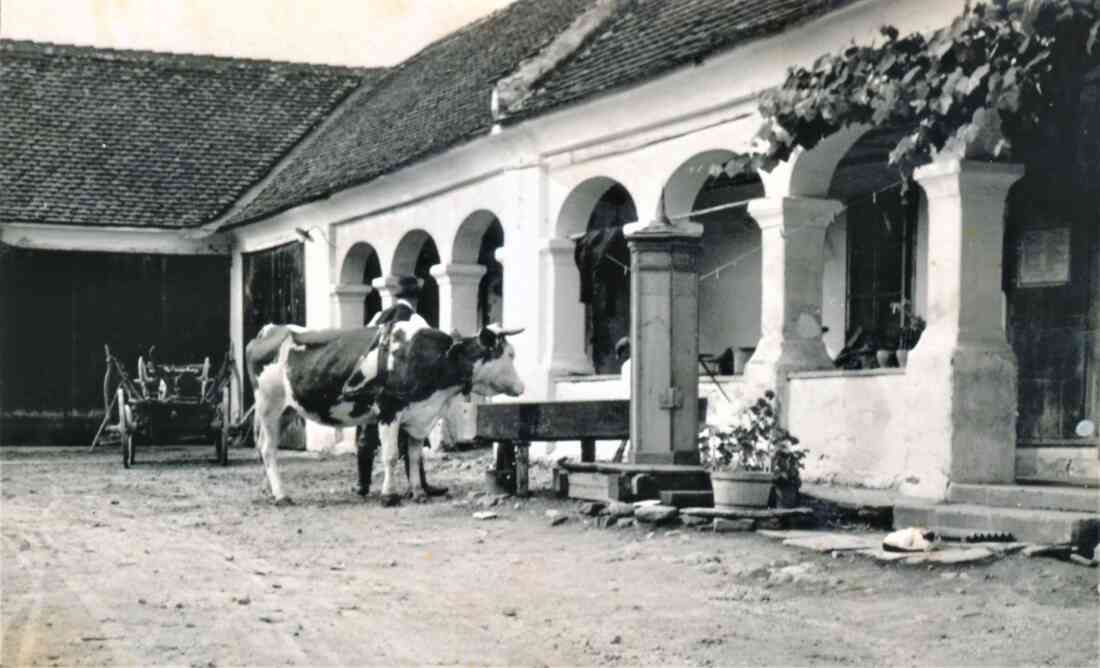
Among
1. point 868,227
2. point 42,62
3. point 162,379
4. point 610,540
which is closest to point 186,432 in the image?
point 162,379

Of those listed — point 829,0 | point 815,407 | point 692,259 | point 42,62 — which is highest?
point 42,62

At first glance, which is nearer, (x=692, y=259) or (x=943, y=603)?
(x=943, y=603)

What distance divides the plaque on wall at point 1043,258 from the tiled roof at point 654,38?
259cm

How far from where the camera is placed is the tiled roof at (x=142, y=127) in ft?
77.3

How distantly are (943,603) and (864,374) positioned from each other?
442 centimetres

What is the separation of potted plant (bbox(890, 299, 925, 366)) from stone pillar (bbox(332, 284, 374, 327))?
28.5 feet

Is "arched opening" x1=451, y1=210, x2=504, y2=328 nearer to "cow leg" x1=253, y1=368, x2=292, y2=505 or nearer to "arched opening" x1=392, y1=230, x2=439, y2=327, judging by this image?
"arched opening" x1=392, y1=230, x2=439, y2=327

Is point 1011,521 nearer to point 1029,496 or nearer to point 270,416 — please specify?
point 1029,496

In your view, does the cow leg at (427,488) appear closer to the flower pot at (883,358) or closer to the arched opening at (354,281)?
the flower pot at (883,358)

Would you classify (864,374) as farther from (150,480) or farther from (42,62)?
(42,62)

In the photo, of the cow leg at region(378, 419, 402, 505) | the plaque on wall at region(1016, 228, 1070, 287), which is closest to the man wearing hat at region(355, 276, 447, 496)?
the cow leg at region(378, 419, 402, 505)

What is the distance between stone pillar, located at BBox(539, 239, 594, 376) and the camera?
1580cm

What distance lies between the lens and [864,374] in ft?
37.0

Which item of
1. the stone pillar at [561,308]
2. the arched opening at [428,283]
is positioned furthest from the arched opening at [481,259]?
the stone pillar at [561,308]
